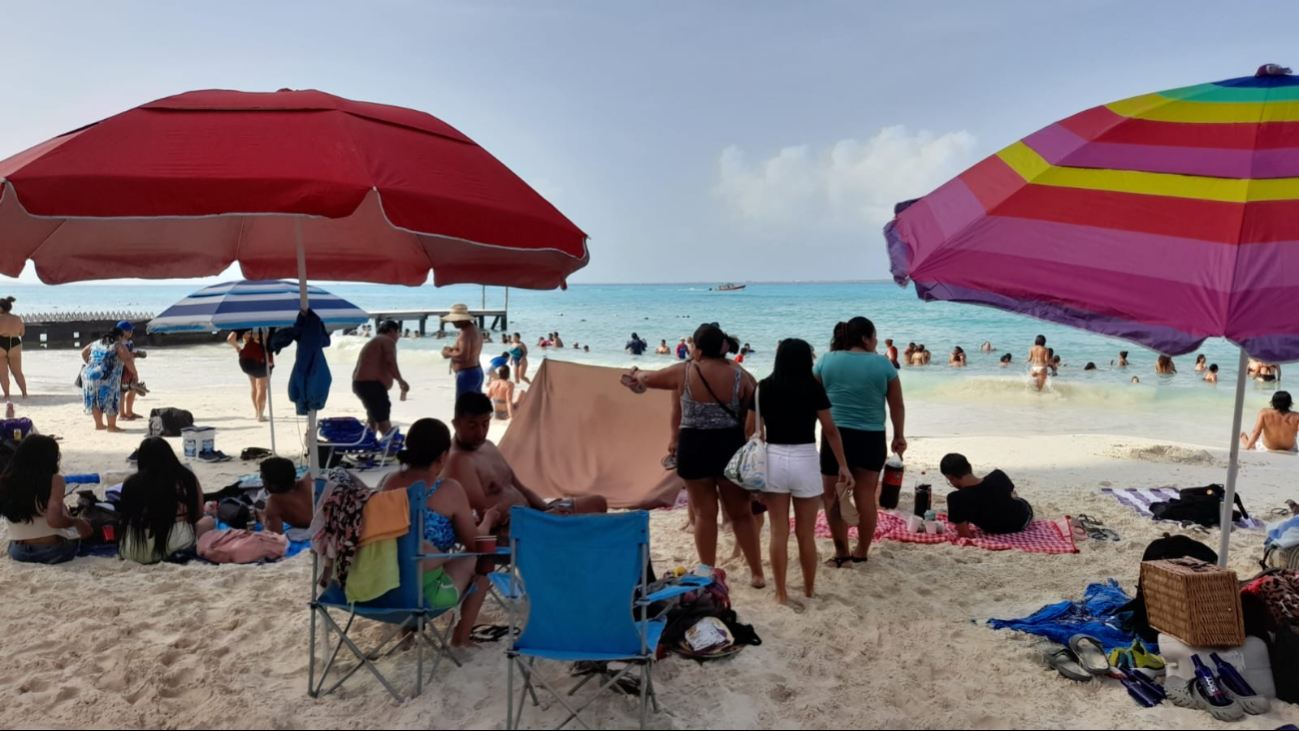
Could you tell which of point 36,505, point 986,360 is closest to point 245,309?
point 36,505


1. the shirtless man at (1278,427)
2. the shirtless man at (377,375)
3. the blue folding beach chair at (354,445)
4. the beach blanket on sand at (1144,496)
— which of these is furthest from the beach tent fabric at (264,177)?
the shirtless man at (1278,427)

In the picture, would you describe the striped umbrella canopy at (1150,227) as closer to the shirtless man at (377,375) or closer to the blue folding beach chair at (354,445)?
the blue folding beach chair at (354,445)

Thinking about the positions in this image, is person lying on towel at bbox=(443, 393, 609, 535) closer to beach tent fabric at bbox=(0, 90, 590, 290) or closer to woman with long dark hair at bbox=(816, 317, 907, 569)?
beach tent fabric at bbox=(0, 90, 590, 290)

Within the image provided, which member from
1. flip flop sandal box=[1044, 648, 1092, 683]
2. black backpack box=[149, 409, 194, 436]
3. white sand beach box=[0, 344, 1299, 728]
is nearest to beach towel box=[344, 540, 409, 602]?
white sand beach box=[0, 344, 1299, 728]

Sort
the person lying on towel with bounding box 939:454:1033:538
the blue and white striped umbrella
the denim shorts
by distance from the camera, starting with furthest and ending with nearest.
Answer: the blue and white striped umbrella
the person lying on towel with bounding box 939:454:1033:538
the denim shorts

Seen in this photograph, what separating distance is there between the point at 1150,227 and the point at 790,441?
207cm

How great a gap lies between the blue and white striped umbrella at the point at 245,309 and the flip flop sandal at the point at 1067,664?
6787mm

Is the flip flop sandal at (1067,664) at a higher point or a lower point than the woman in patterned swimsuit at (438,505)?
lower

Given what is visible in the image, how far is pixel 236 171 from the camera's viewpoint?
287 cm

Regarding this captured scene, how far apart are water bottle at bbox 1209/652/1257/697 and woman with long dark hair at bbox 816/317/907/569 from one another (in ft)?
6.57

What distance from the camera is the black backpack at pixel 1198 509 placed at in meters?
6.52

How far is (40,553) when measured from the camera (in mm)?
5215

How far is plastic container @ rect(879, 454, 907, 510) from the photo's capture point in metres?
6.50

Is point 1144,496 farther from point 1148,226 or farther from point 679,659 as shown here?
point 679,659
